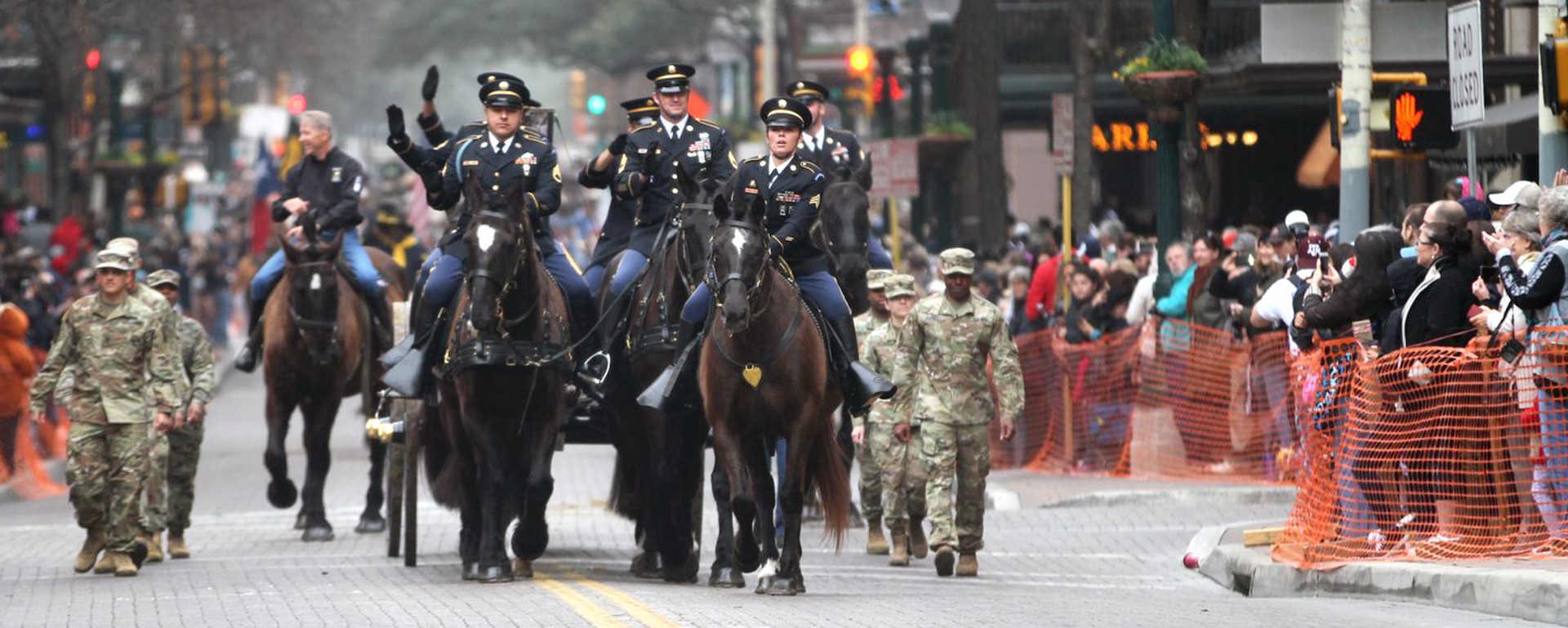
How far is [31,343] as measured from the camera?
26.5 m

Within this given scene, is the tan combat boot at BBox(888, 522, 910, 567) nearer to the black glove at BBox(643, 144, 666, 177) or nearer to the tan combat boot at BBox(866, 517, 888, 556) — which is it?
the tan combat boot at BBox(866, 517, 888, 556)

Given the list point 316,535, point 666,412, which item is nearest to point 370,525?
point 316,535

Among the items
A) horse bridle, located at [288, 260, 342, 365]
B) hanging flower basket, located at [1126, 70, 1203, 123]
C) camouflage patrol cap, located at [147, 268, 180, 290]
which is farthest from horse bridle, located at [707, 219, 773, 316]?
hanging flower basket, located at [1126, 70, 1203, 123]

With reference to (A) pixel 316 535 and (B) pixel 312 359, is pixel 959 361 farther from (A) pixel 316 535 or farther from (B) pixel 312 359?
(B) pixel 312 359

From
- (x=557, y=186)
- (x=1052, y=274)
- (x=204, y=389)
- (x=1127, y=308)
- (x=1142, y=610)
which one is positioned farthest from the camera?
(x=1052, y=274)

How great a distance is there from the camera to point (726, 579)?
14.8 metres

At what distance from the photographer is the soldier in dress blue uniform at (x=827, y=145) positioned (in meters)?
19.3

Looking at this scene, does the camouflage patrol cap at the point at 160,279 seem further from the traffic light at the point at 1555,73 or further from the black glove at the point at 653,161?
the traffic light at the point at 1555,73

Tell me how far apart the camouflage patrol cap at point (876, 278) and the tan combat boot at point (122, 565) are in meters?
5.07

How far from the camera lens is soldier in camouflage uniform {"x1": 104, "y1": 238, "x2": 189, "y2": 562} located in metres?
16.6

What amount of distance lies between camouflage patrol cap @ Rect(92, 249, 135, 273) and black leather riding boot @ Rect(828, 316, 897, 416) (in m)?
4.38

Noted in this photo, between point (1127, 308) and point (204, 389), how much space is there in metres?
8.70

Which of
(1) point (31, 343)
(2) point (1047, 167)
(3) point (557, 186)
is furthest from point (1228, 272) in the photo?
(2) point (1047, 167)

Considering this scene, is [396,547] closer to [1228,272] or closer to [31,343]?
[1228,272]
